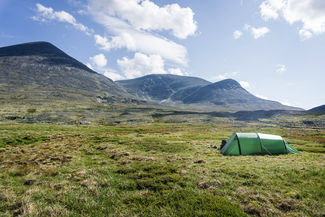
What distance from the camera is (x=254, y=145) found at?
20734mm

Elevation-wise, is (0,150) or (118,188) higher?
(118,188)

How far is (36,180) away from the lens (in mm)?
10891

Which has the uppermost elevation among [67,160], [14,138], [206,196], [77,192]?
[206,196]

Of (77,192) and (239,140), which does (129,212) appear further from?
(239,140)

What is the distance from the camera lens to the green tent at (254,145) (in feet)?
67.0

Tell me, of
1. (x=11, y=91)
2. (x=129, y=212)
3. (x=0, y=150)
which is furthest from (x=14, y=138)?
(x=11, y=91)

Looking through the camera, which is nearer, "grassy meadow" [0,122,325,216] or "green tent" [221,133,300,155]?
"grassy meadow" [0,122,325,216]

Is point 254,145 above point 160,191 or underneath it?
above

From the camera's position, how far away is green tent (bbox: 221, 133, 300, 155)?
67.0 ft

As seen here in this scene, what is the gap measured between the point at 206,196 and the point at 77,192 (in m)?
7.26

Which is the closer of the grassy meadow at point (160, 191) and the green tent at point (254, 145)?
the grassy meadow at point (160, 191)

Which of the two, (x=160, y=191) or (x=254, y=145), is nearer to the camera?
(x=160, y=191)

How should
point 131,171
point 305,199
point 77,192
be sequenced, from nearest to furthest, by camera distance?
1. point 305,199
2. point 77,192
3. point 131,171

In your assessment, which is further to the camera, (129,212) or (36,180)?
(36,180)
